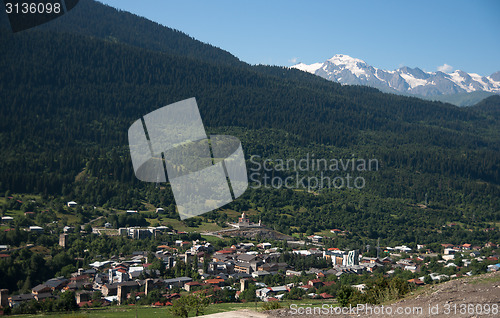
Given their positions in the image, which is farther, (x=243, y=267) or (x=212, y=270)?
(x=243, y=267)

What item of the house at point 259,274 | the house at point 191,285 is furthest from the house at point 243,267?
the house at point 191,285

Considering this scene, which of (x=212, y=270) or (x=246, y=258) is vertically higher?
(x=246, y=258)

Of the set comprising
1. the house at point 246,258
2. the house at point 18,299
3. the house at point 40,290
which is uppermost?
the house at point 40,290

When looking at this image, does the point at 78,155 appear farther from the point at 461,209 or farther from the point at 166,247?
the point at 461,209

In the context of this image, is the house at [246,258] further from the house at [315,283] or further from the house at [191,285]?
the house at [191,285]

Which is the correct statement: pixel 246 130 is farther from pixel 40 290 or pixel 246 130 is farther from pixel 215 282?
pixel 40 290

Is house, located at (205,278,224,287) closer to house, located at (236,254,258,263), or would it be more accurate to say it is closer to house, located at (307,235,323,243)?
house, located at (236,254,258,263)

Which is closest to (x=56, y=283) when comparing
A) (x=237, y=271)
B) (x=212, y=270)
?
(x=212, y=270)

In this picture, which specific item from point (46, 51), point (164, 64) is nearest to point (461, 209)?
point (164, 64)
